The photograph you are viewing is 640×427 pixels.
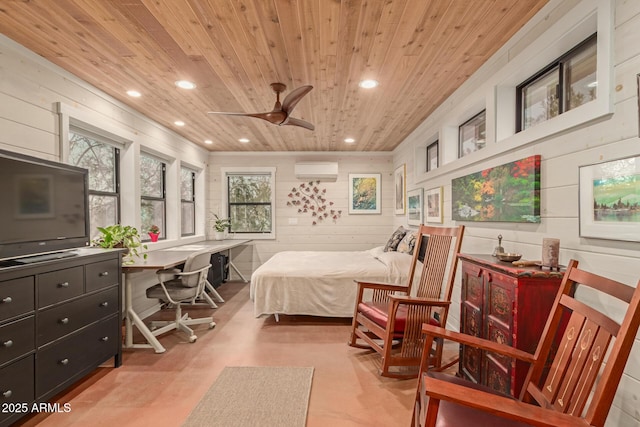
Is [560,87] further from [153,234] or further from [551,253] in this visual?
[153,234]

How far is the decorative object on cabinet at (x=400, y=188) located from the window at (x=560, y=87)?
8.91ft

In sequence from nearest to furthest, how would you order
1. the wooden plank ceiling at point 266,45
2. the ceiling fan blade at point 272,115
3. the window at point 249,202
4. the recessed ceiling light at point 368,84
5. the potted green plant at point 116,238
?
the wooden plank ceiling at point 266,45 < the potted green plant at point 116,238 < the recessed ceiling light at point 368,84 < the ceiling fan blade at point 272,115 < the window at point 249,202

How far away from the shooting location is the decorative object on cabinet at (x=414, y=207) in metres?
4.36

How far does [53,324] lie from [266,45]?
2316 mm

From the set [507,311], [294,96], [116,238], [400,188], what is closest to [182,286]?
[116,238]

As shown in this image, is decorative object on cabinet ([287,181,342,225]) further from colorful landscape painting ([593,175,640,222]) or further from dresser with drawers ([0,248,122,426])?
colorful landscape painting ([593,175,640,222])

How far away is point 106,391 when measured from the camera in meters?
2.26

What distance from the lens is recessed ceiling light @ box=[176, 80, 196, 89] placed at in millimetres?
2904

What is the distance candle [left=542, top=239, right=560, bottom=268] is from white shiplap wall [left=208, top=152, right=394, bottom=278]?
14.3 feet

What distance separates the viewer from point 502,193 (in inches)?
92.8

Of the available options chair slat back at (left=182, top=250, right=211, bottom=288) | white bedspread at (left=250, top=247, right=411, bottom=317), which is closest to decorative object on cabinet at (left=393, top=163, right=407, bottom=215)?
white bedspread at (left=250, top=247, right=411, bottom=317)

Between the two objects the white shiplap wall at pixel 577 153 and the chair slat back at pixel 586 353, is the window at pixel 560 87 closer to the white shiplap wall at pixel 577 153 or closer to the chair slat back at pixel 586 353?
the white shiplap wall at pixel 577 153

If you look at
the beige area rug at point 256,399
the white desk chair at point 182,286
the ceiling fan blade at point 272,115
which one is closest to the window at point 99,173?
the white desk chair at point 182,286

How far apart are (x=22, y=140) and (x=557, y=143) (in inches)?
142
